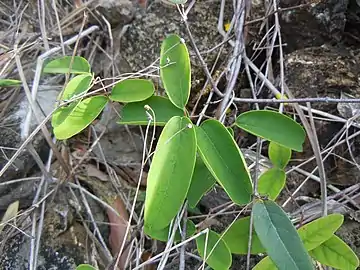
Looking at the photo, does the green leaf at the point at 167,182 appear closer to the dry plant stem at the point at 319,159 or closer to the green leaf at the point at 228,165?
the green leaf at the point at 228,165

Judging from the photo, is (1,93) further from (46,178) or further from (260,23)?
(260,23)

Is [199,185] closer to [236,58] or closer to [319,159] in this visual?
[319,159]

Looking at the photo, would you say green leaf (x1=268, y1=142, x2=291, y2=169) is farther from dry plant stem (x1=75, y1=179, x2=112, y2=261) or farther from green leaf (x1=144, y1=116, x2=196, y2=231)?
dry plant stem (x1=75, y1=179, x2=112, y2=261)

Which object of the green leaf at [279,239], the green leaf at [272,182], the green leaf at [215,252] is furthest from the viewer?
the green leaf at [272,182]

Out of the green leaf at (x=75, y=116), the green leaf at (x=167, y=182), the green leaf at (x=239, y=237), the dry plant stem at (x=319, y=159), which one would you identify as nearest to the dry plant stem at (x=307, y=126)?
the dry plant stem at (x=319, y=159)

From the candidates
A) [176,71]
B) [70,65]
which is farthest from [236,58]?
[70,65]

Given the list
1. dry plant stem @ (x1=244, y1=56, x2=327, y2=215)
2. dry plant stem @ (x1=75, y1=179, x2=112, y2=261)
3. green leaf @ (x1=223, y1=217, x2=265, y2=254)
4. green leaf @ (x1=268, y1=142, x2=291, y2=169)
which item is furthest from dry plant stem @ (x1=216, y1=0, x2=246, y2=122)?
dry plant stem @ (x1=75, y1=179, x2=112, y2=261)
